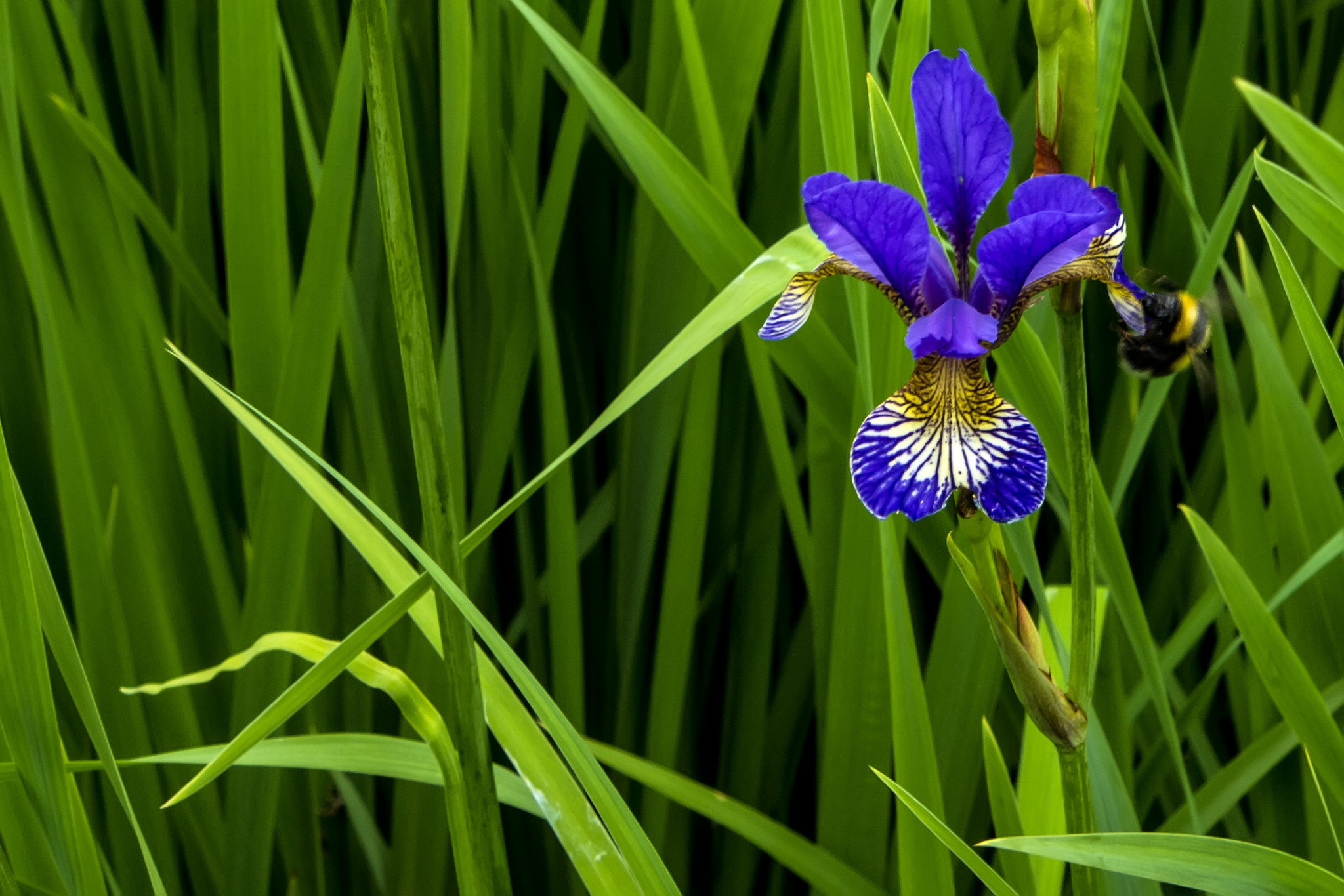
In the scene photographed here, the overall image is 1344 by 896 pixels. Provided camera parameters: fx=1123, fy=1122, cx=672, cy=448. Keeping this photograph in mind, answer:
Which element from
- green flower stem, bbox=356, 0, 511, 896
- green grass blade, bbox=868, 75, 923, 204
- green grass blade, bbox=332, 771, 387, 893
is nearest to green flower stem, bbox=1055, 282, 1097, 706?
green grass blade, bbox=868, 75, 923, 204

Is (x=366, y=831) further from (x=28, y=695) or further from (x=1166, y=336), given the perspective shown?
(x=1166, y=336)

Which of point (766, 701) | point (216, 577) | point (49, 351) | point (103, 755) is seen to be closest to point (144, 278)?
point (49, 351)

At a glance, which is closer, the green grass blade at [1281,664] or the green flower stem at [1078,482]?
the green flower stem at [1078,482]

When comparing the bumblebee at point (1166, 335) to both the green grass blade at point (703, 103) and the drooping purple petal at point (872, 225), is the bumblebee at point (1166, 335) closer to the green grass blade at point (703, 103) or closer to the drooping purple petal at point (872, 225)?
the drooping purple petal at point (872, 225)

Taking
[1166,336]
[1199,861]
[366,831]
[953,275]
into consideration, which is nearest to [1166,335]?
[1166,336]

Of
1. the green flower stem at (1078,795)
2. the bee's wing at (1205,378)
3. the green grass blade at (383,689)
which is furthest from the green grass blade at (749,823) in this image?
the bee's wing at (1205,378)

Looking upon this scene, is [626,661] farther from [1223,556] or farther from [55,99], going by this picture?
[55,99]
